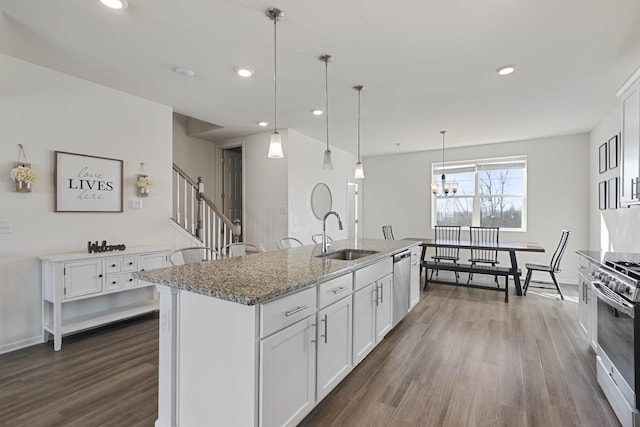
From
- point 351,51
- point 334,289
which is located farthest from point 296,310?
point 351,51

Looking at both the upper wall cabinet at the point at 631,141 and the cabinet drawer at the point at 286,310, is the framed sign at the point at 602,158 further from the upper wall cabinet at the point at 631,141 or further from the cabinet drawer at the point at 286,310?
the cabinet drawer at the point at 286,310

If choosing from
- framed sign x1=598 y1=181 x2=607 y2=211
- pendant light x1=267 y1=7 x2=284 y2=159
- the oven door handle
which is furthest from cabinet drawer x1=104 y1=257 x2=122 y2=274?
framed sign x1=598 y1=181 x2=607 y2=211

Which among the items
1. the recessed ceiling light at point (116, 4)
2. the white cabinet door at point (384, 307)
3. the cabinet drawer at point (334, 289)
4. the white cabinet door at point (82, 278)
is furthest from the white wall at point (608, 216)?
the white cabinet door at point (82, 278)

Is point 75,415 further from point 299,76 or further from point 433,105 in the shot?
point 433,105

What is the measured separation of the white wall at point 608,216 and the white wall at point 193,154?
613cm

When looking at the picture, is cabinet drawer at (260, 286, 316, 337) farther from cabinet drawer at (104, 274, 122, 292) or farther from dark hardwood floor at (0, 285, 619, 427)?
cabinet drawer at (104, 274, 122, 292)

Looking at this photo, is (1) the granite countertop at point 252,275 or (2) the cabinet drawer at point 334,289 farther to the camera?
(2) the cabinet drawer at point 334,289

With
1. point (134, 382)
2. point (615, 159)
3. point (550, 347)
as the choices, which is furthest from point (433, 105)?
point (134, 382)

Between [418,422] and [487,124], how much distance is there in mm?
4489

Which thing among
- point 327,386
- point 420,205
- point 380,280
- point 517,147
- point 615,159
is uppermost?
point 517,147

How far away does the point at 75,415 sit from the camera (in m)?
1.92

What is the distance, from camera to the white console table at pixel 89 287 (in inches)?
111

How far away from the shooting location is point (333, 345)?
204 cm

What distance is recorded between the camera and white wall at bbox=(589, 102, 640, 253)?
137 inches
